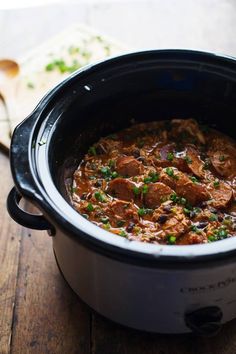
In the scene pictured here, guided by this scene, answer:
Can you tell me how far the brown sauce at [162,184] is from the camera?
1.64 meters

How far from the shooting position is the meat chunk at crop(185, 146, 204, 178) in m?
1.85

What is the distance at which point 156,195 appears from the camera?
5.65 ft

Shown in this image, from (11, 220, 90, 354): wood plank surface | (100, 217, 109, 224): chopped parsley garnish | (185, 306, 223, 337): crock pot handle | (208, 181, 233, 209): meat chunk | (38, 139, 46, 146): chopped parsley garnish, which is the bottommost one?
(11, 220, 90, 354): wood plank surface

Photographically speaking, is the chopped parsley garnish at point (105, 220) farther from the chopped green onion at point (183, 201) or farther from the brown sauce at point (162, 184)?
the chopped green onion at point (183, 201)

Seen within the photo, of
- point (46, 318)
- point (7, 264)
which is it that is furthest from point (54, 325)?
point (7, 264)

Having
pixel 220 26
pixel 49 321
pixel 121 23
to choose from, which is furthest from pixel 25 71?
pixel 49 321

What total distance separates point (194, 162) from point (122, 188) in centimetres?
32

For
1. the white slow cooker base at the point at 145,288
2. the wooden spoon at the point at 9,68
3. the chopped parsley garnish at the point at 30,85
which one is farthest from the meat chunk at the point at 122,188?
the wooden spoon at the point at 9,68

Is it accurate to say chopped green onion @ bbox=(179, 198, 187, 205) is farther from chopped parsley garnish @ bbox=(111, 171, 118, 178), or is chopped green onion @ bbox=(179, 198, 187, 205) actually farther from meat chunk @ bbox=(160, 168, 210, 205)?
chopped parsley garnish @ bbox=(111, 171, 118, 178)

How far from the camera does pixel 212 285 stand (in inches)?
51.8

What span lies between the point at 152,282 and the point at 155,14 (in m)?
1.94

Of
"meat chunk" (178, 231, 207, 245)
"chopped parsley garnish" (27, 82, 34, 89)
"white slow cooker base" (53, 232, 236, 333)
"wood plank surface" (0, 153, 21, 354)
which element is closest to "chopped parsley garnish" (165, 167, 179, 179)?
"meat chunk" (178, 231, 207, 245)

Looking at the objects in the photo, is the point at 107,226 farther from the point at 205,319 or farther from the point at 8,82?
the point at 8,82

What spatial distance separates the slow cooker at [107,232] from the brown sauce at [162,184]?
0.06 metres
